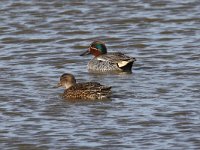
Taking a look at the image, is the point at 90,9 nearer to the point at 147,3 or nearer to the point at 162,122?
the point at 147,3

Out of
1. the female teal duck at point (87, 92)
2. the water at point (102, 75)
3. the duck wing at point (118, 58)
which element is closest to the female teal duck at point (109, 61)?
the duck wing at point (118, 58)

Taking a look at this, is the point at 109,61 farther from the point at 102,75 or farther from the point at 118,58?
the point at 102,75

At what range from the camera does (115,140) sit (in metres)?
11.8

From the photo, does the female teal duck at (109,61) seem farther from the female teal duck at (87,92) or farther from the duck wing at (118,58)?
the female teal duck at (87,92)

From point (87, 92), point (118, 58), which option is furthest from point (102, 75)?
point (87, 92)

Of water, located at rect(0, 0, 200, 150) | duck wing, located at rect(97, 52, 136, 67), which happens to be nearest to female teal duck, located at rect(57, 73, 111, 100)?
water, located at rect(0, 0, 200, 150)

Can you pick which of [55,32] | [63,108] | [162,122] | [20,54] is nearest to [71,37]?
[55,32]

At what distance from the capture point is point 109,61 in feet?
56.6

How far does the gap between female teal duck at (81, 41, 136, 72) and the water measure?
21 cm

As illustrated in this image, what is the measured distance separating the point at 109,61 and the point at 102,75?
1.77 feet

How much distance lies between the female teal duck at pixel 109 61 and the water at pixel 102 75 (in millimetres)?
205

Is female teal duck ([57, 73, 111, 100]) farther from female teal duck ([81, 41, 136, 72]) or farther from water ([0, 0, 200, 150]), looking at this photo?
female teal duck ([81, 41, 136, 72])

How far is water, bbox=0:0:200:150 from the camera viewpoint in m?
12.1

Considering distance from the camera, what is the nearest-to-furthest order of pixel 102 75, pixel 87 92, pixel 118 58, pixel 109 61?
pixel 87 92 → pixel 102 75 → pixel 118 58 → pixel 109 61
